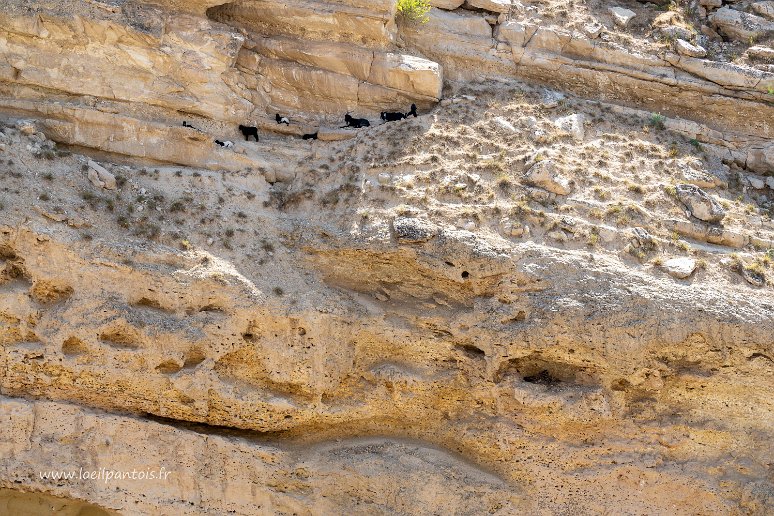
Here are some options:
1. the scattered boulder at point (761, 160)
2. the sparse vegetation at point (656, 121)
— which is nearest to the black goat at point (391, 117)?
the sparse vegetation at point (656, 121)

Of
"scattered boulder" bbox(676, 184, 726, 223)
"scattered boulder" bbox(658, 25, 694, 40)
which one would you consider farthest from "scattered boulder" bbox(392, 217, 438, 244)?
"scattered boulder" bbox(658, 25, 694, 40)

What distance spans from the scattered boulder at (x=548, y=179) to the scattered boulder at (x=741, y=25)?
754 cm

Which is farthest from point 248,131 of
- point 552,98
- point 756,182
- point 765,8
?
point 765,8

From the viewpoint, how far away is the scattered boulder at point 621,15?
24531 mm

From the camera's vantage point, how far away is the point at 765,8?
81.3 ft

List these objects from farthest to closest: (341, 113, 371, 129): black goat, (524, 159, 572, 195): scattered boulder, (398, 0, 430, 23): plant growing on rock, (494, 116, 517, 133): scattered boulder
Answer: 1. (398, 0, 430, 23): plant growing on rock
2. (341, 113, 371, 129): black goat
3. (494, 116, 517, 133): scattered boulder
4. (524, 159, 572, 195): scattered boulder

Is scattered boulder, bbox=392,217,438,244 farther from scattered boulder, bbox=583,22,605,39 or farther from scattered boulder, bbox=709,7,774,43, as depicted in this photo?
scattered boulder, bbox=709,7,774,43

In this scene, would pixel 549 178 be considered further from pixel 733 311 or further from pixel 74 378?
pixel 74 378

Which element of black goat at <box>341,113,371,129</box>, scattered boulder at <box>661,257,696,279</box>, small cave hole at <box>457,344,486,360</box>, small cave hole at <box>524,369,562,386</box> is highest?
black goat at <box>341,113,371,129</box>

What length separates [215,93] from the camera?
2203cm

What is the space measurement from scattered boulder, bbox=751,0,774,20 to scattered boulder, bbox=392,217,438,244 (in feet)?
38.6

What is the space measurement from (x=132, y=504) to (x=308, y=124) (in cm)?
969

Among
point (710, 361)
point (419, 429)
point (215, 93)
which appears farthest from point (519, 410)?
point (215, 93)

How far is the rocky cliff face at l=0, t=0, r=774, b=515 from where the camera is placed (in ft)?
61.2
